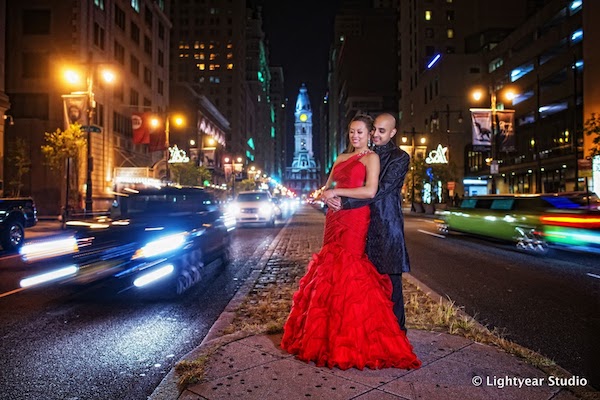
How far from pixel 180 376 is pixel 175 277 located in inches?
174

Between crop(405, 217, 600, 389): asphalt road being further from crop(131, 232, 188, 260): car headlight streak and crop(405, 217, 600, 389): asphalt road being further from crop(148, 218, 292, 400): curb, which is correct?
crop(131, 232, 188, 260): car headlight streak

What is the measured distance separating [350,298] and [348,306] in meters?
0.07

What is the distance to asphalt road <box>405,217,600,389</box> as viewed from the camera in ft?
17.7

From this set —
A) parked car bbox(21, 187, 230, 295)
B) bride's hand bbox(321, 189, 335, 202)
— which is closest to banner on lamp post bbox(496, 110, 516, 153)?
parked car bbox(21, 187, 230, 295)

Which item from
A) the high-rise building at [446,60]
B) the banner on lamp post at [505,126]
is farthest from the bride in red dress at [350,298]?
the high-rise building at [446,60]

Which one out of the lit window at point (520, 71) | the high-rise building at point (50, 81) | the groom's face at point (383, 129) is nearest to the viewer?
the groom's face at point (383, 129)

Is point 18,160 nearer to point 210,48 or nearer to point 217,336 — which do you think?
point 217,336

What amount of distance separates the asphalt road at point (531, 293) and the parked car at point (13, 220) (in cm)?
1233

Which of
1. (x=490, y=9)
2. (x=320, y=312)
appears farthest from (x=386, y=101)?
(x=320, y=312)

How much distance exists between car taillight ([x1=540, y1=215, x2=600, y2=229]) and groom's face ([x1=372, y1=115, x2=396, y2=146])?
9.74m

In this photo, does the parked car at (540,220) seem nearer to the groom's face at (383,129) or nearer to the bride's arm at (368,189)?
the groom's face at (383,129)

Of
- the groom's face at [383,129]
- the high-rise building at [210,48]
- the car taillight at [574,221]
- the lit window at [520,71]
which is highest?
the high-rise building at [210,48]

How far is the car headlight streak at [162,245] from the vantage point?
738 centimetres

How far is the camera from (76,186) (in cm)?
3384
